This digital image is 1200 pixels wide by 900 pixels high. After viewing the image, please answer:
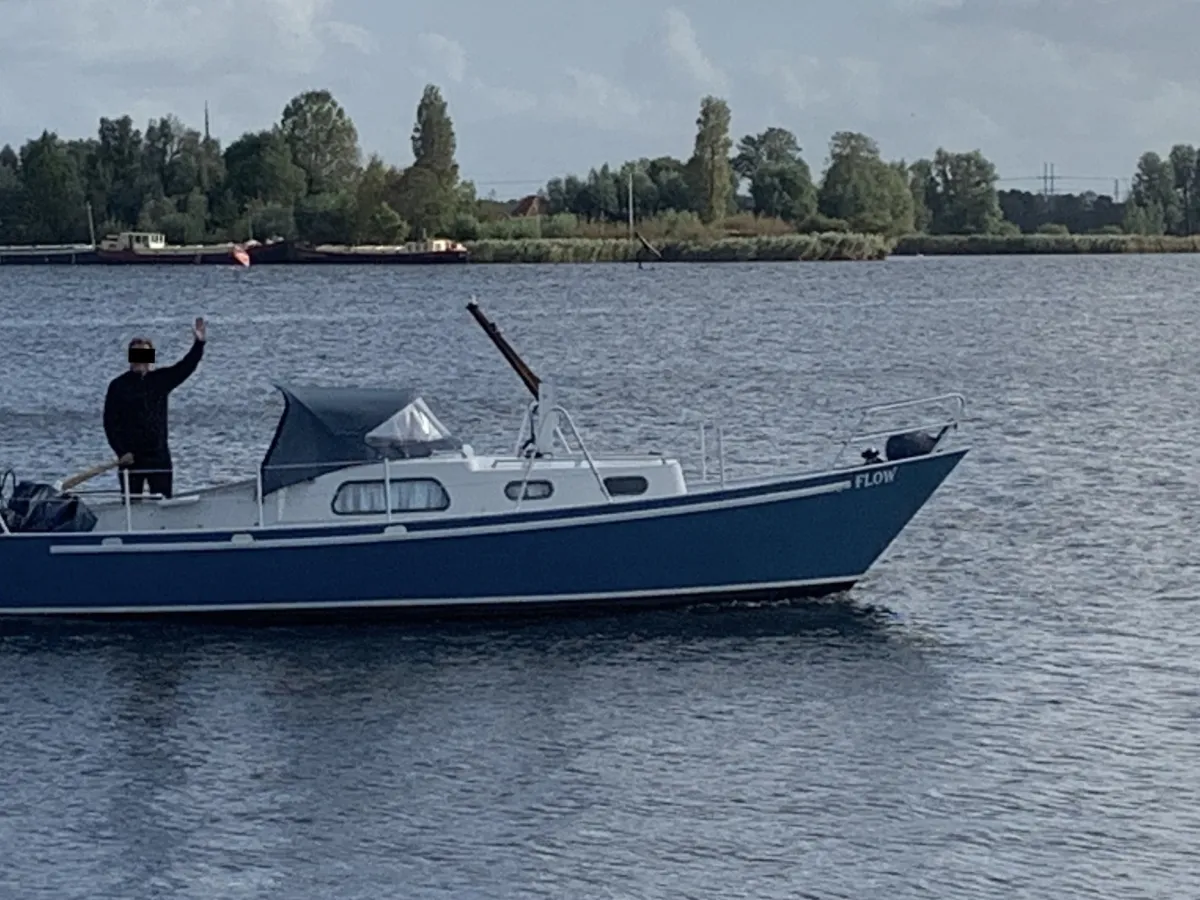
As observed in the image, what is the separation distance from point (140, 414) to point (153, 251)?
513 ft

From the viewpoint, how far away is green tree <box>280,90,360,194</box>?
19675cm

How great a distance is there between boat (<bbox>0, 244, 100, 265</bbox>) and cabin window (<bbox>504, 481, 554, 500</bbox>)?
164 meters

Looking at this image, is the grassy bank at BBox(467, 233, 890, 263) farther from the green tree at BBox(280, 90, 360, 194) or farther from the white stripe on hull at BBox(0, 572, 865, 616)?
the white stripe on hull at BBox(0, 572, 865, 616)

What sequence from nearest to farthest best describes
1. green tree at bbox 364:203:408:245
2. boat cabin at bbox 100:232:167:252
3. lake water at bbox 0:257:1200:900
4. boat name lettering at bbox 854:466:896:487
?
1. lake water at bbox 0:257:1200:900
2. boat name lettering at bbox 854:466:896:487
3. green tree at bbox 364:203:408:245
4. boat cabin at bbox 100:232:167:252

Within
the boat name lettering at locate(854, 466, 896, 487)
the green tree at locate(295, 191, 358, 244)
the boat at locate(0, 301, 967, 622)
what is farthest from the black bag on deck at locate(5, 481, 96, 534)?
the green tree at locate(295, 191, 358, 244)

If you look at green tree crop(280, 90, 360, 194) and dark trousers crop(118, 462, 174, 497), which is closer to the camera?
dark trousers crop(118, 462, 174, 497)

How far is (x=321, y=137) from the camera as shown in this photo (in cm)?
19825

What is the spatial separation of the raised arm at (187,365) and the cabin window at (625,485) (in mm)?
4494

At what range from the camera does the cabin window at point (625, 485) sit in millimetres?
24922

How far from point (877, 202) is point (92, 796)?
581 ft

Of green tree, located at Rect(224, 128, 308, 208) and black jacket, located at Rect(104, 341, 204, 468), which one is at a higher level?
green tree, located at Rect(224, 128, 308, 208)

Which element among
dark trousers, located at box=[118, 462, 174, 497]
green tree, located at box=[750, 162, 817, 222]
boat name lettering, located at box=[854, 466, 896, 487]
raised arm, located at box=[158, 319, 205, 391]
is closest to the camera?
raised arm, located at box=[158, 319, 205, 391]

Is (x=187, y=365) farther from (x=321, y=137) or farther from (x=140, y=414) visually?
(x=321, y=137)

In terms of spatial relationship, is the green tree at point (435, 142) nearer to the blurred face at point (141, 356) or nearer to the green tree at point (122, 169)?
the green tree at point (122, 169)
